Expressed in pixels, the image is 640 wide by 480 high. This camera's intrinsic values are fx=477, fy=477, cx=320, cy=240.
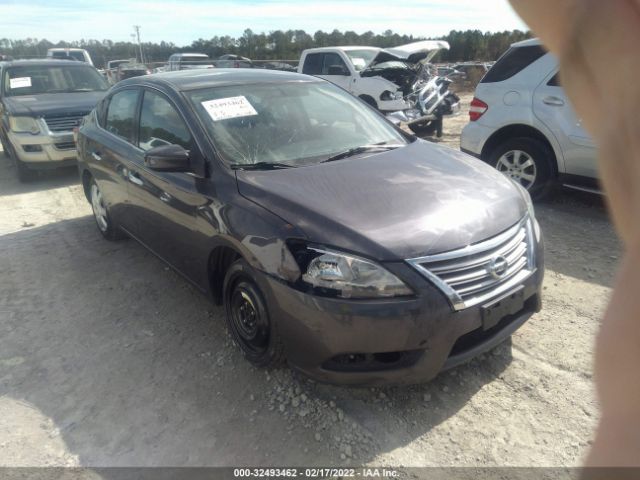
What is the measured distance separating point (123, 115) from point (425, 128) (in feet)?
24.1

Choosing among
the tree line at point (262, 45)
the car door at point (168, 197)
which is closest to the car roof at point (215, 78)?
the car door at point (168, 197)

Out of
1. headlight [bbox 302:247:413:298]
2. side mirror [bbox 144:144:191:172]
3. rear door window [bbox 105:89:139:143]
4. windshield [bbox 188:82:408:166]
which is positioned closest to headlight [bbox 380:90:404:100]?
windshield [bbox 188:82:408:166]

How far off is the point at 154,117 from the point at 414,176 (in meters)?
2.10

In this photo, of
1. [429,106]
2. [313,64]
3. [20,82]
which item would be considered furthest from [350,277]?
[313,64]

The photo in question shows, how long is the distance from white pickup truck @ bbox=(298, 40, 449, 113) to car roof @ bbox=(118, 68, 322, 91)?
20.8 ft

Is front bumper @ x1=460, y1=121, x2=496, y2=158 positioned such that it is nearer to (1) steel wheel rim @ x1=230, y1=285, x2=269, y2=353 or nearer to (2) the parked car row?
(2) the parked car row

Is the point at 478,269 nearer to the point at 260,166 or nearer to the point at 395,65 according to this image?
the point at 260,166

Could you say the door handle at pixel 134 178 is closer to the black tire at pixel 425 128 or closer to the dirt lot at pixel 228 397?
the dirt lot at pixel 228 397

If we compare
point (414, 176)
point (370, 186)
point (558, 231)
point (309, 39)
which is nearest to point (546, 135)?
point (558, 231)

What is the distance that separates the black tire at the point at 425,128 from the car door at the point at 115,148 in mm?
6699

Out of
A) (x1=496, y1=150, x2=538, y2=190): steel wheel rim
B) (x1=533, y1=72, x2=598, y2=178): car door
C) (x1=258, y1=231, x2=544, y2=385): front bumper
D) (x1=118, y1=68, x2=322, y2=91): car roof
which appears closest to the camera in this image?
(x1=258, y1=231, x2=544, y2=385): front bumper

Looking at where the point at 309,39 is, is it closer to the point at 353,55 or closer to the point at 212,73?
the point at 353,55

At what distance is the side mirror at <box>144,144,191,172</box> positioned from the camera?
296 cm

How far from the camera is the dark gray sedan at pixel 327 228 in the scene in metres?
2.24
